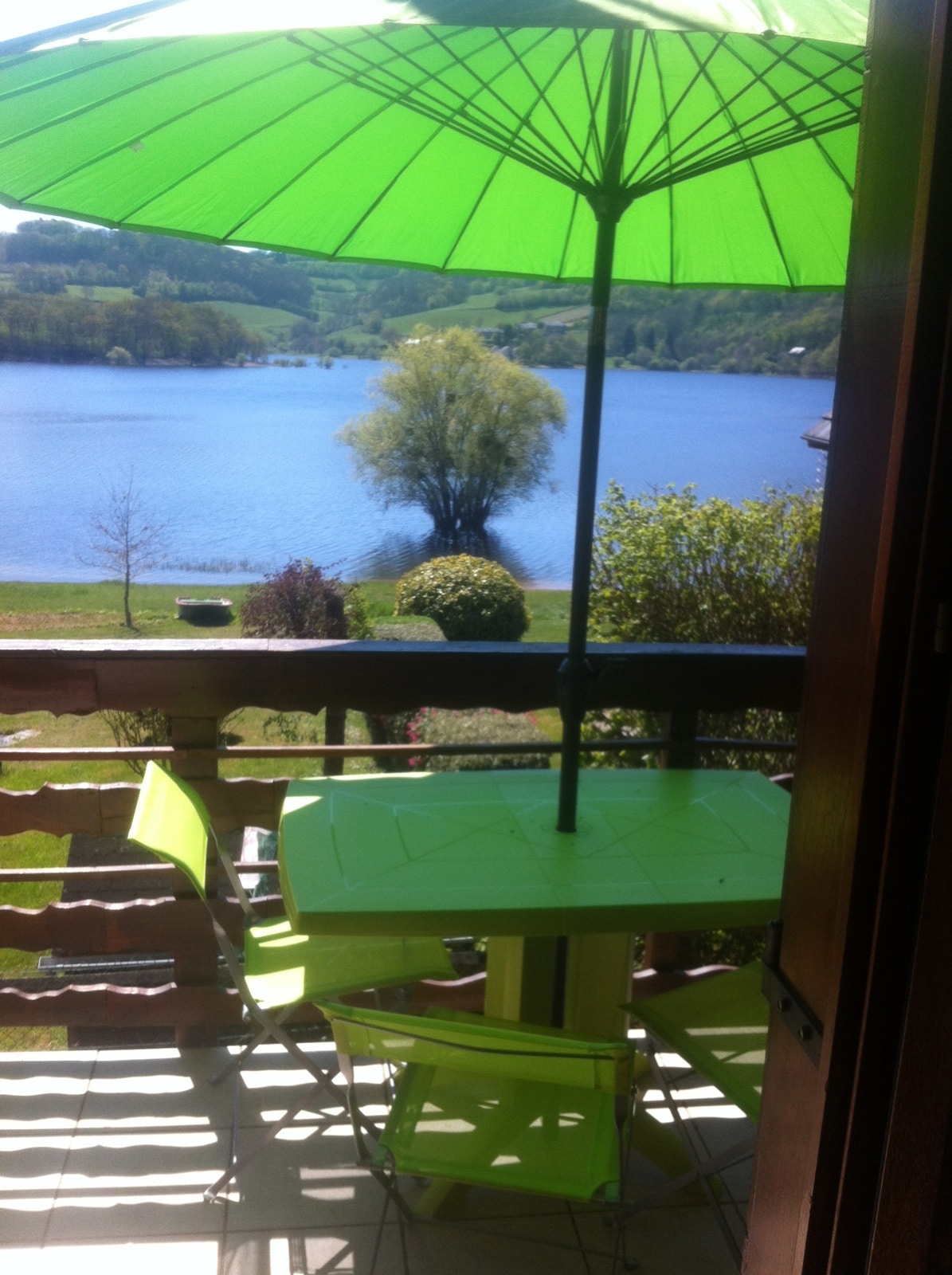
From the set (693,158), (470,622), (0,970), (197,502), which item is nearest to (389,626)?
(470,622)

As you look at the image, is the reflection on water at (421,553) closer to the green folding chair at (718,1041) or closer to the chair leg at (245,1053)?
the chair leg at (245,1053)

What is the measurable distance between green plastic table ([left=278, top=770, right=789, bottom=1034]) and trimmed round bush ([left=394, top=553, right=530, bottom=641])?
9.35 metres

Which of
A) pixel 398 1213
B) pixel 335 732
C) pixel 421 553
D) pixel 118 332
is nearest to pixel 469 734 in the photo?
pixel 335 732

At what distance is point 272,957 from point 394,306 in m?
17.2

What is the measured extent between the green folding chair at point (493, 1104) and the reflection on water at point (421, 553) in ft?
44.7

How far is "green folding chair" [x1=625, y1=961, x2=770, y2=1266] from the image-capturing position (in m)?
1.77

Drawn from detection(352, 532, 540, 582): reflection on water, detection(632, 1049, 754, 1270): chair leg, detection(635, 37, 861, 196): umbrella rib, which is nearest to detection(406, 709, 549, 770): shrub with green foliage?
detection(632, 1049, 754, 1270): chair leg

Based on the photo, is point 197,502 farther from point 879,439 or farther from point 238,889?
point 879,439

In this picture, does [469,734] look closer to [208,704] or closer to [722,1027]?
[208,704]

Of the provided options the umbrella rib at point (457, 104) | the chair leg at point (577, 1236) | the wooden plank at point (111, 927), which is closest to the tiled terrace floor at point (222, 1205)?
the chair leg at point (577, 1236)

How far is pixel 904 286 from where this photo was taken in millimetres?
642

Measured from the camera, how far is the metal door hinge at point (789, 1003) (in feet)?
2.46

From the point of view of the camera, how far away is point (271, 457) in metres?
19.1

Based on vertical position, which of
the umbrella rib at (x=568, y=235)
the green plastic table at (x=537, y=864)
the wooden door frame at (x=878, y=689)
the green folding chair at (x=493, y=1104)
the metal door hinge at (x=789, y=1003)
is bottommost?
the green folding chair at (x=493, y=1104)
